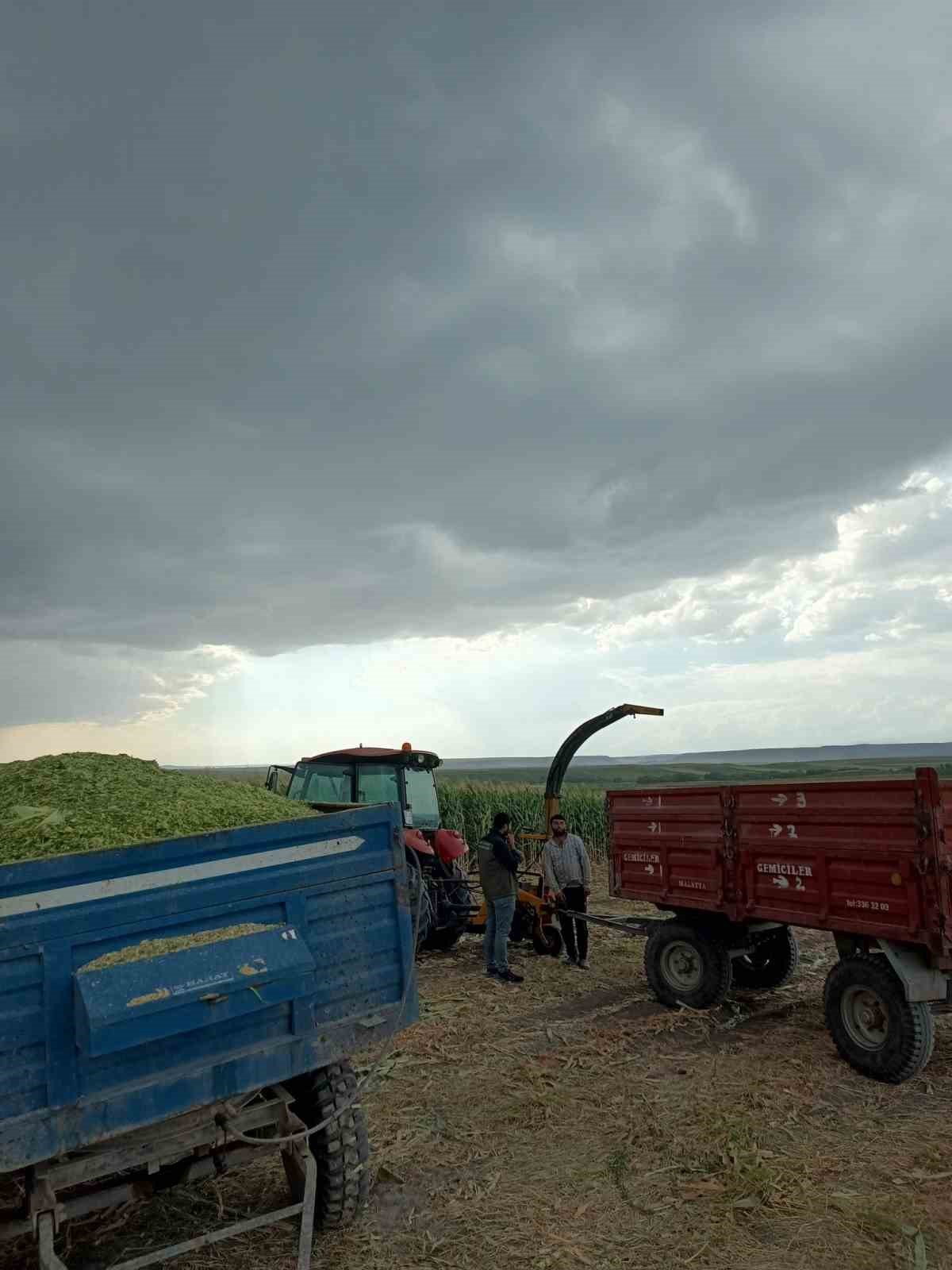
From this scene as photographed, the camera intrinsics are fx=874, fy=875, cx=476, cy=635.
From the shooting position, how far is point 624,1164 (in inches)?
206

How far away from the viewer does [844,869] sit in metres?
6.84

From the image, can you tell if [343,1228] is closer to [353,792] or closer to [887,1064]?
[887,1064]

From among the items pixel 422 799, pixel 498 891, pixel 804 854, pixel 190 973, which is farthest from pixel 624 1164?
pixel 422 799

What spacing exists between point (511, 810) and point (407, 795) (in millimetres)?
11855

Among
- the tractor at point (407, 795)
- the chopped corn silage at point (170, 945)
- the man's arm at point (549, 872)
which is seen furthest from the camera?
the tractor at point (407, 795)

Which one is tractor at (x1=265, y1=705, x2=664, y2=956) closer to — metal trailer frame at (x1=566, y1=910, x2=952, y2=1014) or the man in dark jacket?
the man in dark jacket

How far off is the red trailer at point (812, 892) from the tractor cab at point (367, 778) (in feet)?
A: 9.13

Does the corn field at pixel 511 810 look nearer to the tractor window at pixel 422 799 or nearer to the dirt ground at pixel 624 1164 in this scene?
the tractor window at pixel 422 799

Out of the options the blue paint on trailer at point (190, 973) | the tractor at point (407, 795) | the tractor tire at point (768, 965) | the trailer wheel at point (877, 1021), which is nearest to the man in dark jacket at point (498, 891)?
the tractor at point (407, 795)

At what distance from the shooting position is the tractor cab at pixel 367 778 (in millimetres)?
10828

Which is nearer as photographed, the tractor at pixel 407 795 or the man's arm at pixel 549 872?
the man's arm at pixel 549 872

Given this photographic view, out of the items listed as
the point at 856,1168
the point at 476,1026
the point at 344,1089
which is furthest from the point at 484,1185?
the point at 476,1026

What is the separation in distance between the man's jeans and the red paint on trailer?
1273 millimetres

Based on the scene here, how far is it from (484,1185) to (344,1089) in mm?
1247
